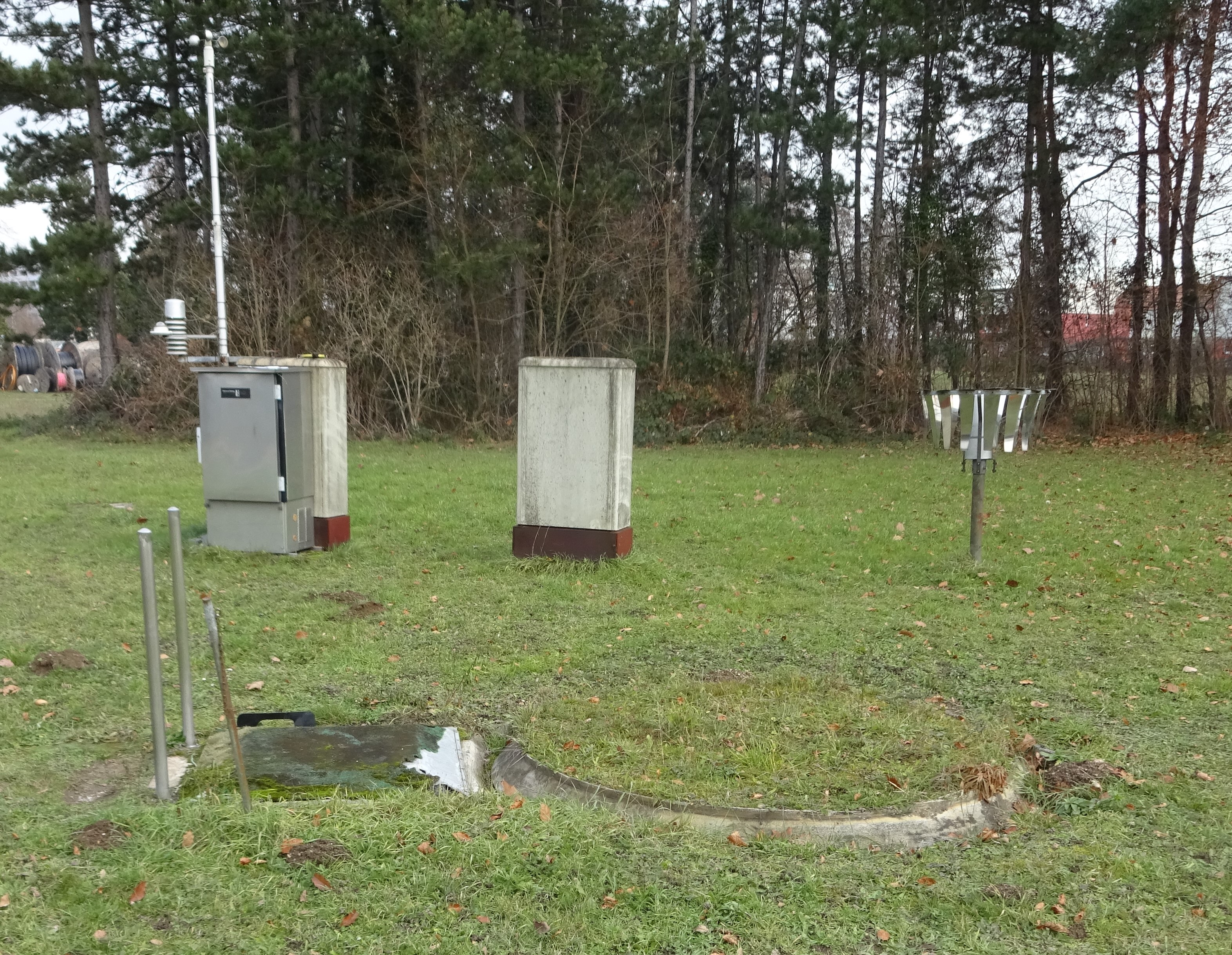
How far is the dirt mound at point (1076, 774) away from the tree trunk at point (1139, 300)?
18577 millimetres

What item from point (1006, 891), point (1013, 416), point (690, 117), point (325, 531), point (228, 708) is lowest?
point (1006, 891)

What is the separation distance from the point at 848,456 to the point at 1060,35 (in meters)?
10.4

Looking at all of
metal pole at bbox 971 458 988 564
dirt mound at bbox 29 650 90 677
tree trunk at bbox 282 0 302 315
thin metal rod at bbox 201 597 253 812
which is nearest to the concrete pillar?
metal pole at bbox 971 458 988 564

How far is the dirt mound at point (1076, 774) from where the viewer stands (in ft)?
13.2

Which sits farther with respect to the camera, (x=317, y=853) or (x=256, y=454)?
(x=256, y=454)

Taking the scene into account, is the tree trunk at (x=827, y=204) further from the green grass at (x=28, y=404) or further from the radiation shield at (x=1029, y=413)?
the green grass at (x=28, y=404)

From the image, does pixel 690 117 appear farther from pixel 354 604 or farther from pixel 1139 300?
pixel 354 604

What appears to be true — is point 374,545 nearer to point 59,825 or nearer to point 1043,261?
point 59,825

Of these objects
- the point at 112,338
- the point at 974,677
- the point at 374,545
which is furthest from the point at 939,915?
the point at 112,338

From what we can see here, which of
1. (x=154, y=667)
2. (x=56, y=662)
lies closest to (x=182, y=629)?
(x=154, y=667)

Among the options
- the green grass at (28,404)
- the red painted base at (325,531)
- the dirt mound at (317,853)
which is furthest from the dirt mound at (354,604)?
the green grass at (28,404)

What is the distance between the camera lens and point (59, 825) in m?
3.28

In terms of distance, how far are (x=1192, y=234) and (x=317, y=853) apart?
70.3 feet

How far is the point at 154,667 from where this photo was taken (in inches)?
139
